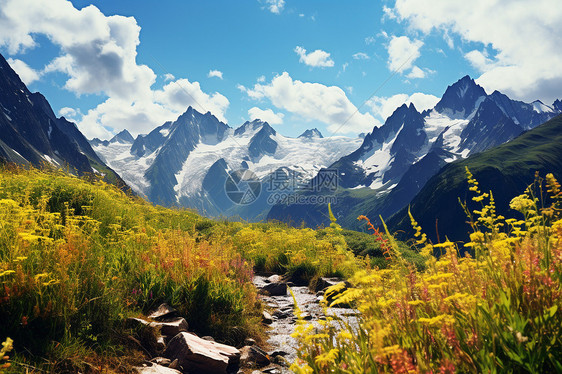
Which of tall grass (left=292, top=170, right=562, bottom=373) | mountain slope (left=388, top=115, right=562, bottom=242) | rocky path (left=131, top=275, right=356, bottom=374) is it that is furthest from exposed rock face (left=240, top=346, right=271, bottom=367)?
mountain slope (left=388, top=115, right=562, bottom=242)

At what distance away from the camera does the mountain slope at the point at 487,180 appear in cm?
14788

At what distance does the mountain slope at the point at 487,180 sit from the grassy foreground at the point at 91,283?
140684mm

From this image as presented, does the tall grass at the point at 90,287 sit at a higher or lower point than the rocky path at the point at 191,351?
higher

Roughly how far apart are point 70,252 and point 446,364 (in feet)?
16.5

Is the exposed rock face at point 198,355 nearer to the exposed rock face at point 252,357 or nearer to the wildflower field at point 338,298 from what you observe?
the exposed rock face at point 252,357

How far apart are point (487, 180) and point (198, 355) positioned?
579 feet

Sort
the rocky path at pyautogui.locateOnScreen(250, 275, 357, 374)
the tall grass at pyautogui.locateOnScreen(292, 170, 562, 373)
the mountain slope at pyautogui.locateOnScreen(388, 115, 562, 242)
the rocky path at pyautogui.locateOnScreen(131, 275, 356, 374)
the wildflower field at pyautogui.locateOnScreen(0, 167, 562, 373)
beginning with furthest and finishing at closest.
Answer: the mountain slope at pyautogui.locateOnScreen(388, 115, 562, 242)
the rocky path at pyautogui.locateOnScreen(250, 275, 357, 374)
the rocky path at pyautogui.locateOnScreen(131, 275, 356, 374)
the wildflower field at pyautogui.locateOnScreen(0, 167, 562, 373)
the tall grass at pyautogui.locateOnScreen(292, 170, 562, 373)

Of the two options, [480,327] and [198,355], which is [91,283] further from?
[480,327]

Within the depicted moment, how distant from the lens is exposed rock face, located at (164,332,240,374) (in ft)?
16.0

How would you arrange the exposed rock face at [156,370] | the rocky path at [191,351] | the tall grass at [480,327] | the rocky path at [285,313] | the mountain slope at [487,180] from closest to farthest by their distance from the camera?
the tall grass at [480,327], the exposed rock face at [156,370], the rocky path at [191,351], the rocky path at [285,313], the mountain slope at [487,180]

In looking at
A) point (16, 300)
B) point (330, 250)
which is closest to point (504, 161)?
point (330, 250)

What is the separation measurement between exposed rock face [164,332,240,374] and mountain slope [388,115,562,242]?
14229 centimetres

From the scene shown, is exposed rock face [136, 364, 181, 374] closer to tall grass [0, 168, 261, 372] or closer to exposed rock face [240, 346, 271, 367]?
tall grass [0, 168, 261, 372]

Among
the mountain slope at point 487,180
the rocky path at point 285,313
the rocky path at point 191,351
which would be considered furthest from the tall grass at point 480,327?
the mountain slope at point 487,180
